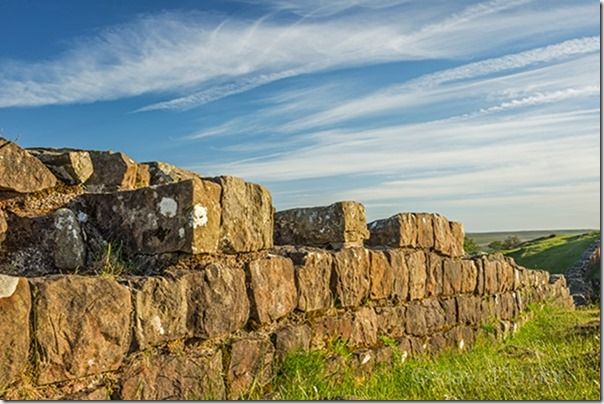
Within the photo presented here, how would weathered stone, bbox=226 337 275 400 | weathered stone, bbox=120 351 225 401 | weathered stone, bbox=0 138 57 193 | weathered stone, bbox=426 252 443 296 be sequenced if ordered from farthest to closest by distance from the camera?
1. weathered stone, bbox=426 252 443 296
2. weathered stone, bbox=226 337 275 400
3. weathered stone, bbox=0 138 57 193
4. weathered stone, bbox=120 351 225 401

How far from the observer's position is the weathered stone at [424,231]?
9273 millimetres

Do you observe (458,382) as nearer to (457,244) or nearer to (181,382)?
(181,382)

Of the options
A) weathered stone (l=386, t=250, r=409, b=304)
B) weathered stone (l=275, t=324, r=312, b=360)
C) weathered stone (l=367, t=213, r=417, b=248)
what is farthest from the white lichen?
weathered stone (l=367, t=213, r=417, b=248)

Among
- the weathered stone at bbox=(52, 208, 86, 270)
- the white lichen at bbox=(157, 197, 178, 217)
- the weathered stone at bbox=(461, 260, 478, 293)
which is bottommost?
the weathered stone at bbox=(461, 260, 478, 293)

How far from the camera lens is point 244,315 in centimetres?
545

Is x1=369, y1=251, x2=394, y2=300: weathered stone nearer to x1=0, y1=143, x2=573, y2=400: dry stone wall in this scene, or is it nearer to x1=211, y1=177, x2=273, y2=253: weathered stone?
x1=0, y1=143, x2=573, y2=400: dry stone wall

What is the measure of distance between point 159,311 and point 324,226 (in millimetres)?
3300

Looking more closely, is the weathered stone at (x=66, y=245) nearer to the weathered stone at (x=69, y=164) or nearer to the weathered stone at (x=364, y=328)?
the weathered stone at (x=69, y=164)

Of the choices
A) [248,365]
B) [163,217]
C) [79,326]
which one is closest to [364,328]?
[248,365]

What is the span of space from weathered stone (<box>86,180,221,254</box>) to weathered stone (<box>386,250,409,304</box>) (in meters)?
3.33

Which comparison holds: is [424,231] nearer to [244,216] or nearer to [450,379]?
[450,379]

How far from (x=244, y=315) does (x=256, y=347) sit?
273mm

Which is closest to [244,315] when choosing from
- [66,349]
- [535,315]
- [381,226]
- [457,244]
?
[66,349]

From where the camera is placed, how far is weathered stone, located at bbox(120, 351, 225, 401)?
4375 millimetres
